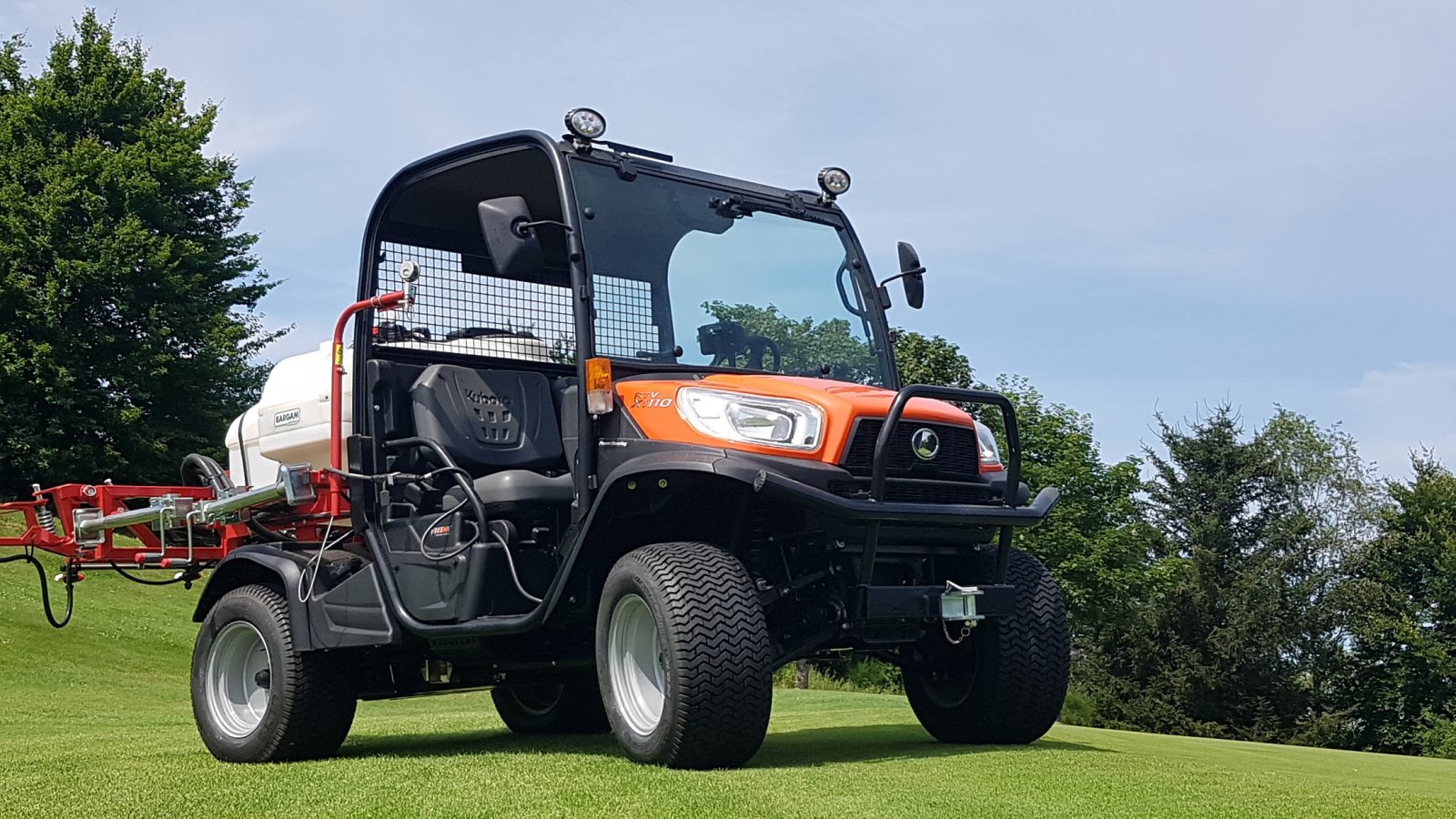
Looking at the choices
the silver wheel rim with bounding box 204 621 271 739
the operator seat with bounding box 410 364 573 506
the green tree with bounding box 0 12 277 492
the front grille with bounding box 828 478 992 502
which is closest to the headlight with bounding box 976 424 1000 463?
the front grille with bounding box 828 478 992 502

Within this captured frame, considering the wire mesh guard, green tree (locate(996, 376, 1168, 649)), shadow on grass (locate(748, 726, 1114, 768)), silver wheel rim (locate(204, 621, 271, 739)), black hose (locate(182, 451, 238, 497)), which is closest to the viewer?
shadow on grass (locate(748, 726, 1114, 768))

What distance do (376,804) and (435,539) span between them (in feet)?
6.89

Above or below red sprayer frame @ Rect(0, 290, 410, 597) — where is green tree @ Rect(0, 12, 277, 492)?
above

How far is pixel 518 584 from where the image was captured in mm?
7316

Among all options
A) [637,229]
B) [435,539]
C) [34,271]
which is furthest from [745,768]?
[34,271]

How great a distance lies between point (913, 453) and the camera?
6906 mm

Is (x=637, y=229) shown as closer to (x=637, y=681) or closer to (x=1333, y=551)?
(x=637, y=681)

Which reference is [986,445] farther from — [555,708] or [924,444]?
[555,708]

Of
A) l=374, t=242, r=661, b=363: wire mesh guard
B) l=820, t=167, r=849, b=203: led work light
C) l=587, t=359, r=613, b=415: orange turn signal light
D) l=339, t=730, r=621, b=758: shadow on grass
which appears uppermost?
l=820, t=167, r=849, b=203: led work light

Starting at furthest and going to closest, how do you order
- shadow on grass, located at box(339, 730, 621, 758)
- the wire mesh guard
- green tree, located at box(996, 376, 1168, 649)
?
green tree, located at box(996, 376, 1168, 649)
the wire mesh guard
shadow on grass, located at box(339, 730, 621, 758)

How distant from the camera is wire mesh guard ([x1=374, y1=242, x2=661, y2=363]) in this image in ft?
28.3

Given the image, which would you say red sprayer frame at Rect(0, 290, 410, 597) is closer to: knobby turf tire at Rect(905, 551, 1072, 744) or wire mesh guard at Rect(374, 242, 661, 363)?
wire mesh guard at Rect(374, 242, 661, 363)

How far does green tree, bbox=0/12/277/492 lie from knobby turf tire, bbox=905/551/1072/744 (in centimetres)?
3091

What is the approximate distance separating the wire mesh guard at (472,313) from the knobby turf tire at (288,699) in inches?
66.6
